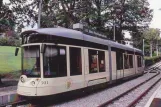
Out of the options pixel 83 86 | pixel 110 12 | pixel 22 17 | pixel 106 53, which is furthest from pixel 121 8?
pixel 83 86

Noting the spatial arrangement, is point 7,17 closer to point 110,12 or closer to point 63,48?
point 63,48

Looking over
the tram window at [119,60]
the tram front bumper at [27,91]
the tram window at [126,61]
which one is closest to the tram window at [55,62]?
the tram front bumper at [27,91]

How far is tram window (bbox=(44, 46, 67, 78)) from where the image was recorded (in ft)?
39.6

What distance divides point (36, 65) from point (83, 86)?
3189mm

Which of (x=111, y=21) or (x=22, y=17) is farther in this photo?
(x=111, y=21)

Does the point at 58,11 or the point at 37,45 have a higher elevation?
the point at 58,11

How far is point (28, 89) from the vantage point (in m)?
11.9

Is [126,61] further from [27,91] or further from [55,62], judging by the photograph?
[27,91]

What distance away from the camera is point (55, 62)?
12.3m

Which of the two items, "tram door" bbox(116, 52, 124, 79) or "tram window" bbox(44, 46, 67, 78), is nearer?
"tram window" bbox(44, 46, 67, 78)

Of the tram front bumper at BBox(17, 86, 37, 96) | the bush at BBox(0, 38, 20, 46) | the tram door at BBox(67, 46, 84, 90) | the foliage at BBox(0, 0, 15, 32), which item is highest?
the bush at BBox(0, 38, 20, 46)

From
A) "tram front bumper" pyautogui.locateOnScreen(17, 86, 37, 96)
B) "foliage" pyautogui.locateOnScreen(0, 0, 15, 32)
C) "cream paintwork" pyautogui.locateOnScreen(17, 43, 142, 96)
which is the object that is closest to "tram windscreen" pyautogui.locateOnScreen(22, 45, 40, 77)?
"cream paintwork" pyautogui.locateOnScreen(17, 43, 142, 96)

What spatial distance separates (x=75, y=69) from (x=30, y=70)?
2.21m

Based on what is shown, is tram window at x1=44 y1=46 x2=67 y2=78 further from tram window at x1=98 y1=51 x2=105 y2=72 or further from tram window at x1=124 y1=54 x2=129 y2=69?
tram window at x1=124 y1=54 x2=129 y2=69
